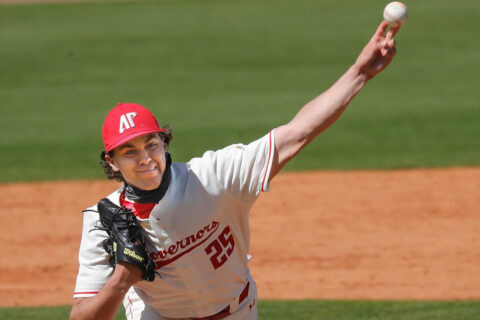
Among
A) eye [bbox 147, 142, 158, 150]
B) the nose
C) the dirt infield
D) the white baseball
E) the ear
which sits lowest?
the dirt infield

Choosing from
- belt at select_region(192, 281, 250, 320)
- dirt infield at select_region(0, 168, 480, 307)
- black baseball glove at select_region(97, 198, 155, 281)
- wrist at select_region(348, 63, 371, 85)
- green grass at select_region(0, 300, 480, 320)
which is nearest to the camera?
black baseball glove at select_region(97, 198, 155, 281)

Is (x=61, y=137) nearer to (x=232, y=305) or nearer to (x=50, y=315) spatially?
(x=50, y=315)

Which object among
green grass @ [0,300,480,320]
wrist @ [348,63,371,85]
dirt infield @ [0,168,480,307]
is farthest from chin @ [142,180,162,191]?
dirt infield @ [0,168,480,307]

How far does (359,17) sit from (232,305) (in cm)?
1679

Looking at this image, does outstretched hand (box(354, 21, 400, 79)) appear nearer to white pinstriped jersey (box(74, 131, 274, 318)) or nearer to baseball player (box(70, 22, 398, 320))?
baseball player (box(70, 22, 398, 320))

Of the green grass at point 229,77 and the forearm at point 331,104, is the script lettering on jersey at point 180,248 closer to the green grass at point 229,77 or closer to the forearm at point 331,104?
the forearm at point 331,104

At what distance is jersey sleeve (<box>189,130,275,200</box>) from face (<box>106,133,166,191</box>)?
12.2 inches

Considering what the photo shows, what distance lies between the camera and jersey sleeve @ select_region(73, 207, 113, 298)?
164 inches

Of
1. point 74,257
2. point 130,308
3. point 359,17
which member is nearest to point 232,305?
point 130,308

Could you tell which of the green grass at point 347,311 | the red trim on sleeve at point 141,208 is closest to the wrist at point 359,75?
the red trim on sleeve at point 141,208

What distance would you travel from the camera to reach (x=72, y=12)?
2319 centimetres

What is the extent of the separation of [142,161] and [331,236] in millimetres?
5513

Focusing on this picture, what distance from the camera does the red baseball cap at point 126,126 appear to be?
13.3ft

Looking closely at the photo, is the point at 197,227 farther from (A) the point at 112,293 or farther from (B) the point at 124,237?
(A) the point at 112,293
